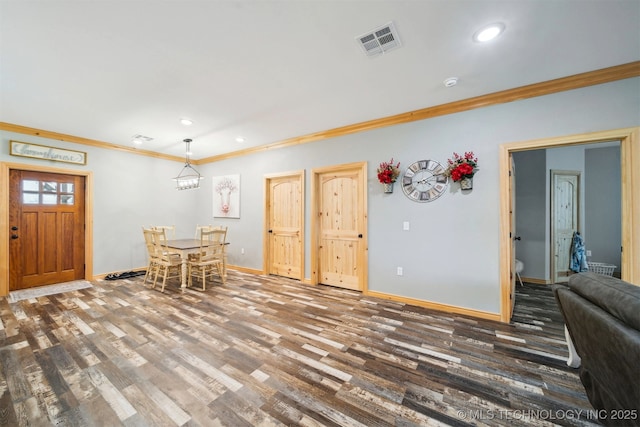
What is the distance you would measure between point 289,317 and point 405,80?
120 inches

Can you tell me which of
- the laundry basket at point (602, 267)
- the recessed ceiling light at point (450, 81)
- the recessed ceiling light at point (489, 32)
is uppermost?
the recessed ceiling light at point (489, 32)

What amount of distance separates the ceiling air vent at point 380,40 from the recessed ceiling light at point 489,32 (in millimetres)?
604

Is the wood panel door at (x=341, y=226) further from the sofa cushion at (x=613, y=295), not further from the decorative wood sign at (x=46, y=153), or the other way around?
the decorative wood sign at (x=46, y=153)

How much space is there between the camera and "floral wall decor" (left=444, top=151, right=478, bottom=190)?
282 cm

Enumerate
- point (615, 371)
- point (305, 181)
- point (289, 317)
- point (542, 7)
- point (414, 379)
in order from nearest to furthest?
point (615, 371), point (542, 7), point (414, 379), point (289, 317), point (305, 181)

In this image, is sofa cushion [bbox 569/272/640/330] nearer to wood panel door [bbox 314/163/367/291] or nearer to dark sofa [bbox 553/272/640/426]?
dark sofa [bbox 553/272/640/426]

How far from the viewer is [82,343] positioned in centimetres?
229

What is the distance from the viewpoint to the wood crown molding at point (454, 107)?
2.32 meters

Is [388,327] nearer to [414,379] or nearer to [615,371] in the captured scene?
[414,379]

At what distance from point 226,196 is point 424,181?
169 inches

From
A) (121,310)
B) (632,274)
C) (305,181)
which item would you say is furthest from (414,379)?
(121,310)

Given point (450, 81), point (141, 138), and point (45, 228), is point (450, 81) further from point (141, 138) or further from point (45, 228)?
point (45, 228)

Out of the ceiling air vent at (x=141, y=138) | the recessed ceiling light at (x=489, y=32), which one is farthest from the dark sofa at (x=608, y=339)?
the ceiling air vent at (x=141, y=138)

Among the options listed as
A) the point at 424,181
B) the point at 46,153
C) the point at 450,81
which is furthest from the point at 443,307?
the point at 46,153
